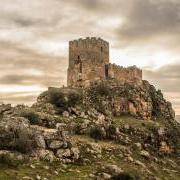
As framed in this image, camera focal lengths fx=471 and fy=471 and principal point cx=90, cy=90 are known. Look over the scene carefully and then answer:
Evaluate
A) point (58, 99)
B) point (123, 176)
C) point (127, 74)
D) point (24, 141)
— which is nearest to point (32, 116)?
point (58, 99)

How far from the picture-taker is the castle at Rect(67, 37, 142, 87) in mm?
56756

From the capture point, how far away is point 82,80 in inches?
2240

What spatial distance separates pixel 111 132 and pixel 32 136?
37.7 feet

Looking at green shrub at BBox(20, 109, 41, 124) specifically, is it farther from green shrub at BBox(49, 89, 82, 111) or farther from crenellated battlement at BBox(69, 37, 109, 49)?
crenellated battlement at BBox(69, 37, 109, 49)

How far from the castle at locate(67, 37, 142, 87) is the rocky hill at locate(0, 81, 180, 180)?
→ 1.56 meters

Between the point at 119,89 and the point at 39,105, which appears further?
the point at 119,89

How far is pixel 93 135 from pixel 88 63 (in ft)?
47.5

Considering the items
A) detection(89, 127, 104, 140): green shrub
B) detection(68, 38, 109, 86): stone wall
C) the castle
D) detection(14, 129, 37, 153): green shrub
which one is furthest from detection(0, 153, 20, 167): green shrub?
detection(68, 38, 109, 86): stone wall

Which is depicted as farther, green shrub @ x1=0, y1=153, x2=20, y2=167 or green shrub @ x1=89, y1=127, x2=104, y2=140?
green shrub @ x1=89, y1=127, x2=104, y2=140

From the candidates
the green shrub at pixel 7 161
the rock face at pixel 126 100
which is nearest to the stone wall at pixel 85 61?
the rock face at pixel 126 100

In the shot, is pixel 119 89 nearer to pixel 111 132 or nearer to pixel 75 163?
pixel 111 132

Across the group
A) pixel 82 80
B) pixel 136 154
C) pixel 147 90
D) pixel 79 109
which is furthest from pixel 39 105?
pixel 147 90

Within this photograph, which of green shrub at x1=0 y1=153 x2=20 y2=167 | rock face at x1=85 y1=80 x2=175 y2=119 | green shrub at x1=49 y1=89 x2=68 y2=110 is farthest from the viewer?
rock face at x1=85 y1=80 x2=175 y2=119

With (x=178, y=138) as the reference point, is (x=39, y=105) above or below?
above
